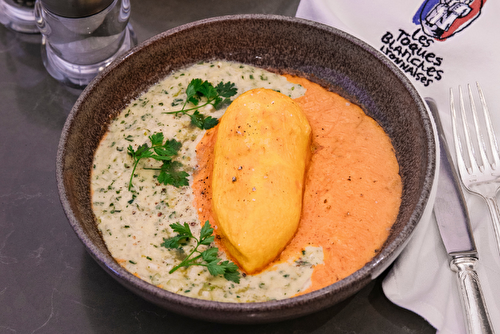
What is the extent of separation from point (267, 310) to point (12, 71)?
84.9 inches

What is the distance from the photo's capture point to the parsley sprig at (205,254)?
1.76 meters

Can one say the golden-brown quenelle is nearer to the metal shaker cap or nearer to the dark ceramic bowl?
the dark ceramic bowl

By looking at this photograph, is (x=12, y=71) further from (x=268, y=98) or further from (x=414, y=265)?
(x=414, y=265)

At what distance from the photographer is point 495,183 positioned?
212 cm

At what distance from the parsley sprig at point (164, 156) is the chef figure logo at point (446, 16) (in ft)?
4.95

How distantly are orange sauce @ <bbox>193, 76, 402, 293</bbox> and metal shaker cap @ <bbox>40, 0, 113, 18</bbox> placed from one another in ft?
2.90

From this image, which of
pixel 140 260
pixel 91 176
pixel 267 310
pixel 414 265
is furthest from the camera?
pixel 91 176

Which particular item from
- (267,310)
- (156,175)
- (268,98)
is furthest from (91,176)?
(267,310)

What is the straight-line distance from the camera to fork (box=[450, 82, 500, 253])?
6.91ft

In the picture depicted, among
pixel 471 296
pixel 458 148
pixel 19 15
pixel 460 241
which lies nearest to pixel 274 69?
pixel 458 148

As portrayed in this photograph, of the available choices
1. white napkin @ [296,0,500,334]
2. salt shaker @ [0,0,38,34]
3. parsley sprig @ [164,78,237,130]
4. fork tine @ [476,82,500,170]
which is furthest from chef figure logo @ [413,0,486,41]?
salt shaker @ [0,0,38,34]

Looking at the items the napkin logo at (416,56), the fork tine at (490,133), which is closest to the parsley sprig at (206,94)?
the napkin logo at (416,56)

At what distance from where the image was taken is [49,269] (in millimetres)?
2111

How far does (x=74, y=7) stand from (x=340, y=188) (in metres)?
1.57
